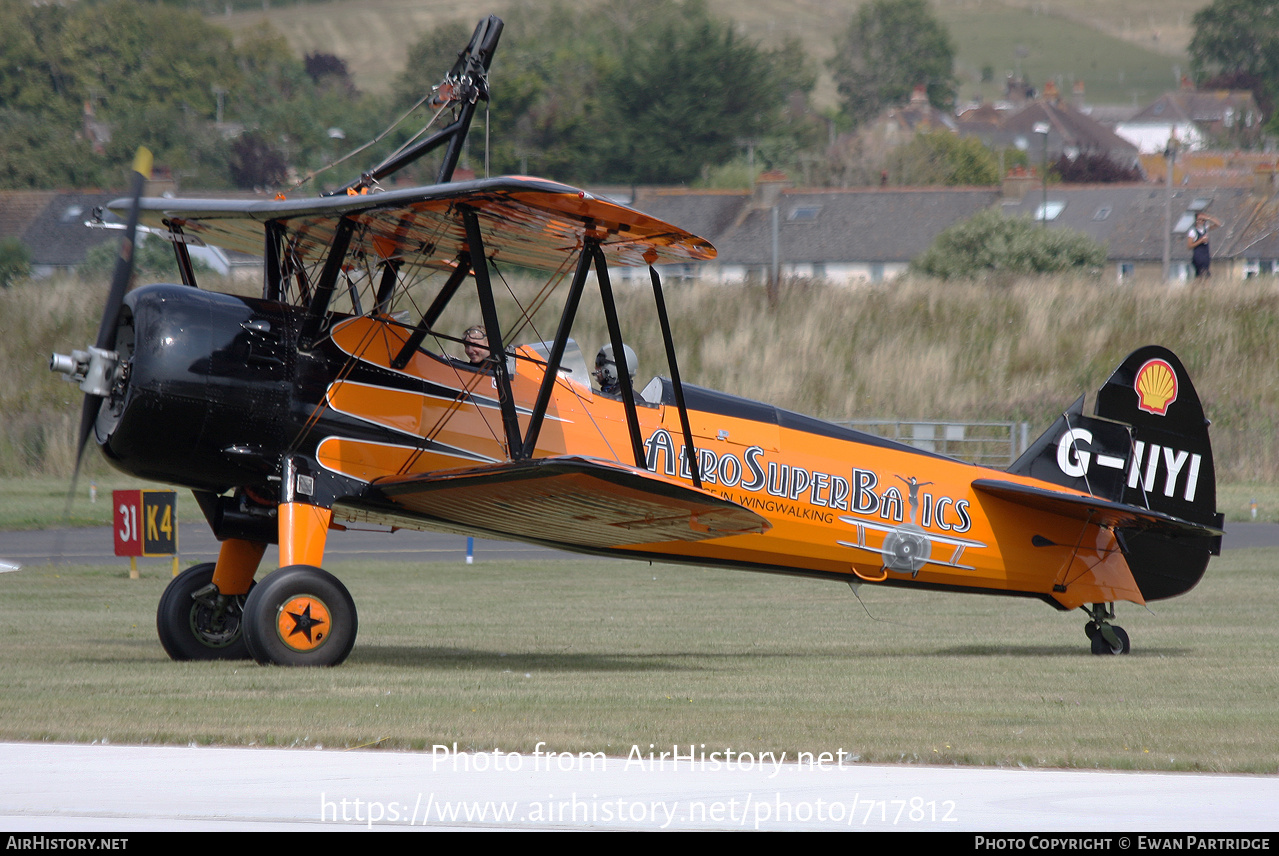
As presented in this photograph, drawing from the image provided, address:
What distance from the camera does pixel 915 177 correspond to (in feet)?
271

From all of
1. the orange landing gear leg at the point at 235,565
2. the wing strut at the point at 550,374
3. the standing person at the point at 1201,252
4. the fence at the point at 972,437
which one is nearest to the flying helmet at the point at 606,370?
the wing strut at the point at 550,374

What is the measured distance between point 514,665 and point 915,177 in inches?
3014

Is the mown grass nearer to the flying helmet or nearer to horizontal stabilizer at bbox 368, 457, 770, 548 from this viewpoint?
horizontal stabilizer at bbox 368, 457, 770, 548

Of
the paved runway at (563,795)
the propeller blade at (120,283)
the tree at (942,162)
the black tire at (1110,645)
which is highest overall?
the tree at (942,162)

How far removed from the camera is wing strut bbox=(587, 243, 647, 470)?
9.30 meters

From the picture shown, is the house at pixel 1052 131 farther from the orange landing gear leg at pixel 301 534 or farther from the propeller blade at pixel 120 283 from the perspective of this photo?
the propeller blade at pixel 120 283

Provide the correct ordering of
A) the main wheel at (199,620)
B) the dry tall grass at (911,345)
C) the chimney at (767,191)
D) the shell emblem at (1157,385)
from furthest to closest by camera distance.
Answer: the chimney at (767,191) < the dry tall grass at (911,345) < the shell emblem at (1157,385) < the main wheel at (199,620)

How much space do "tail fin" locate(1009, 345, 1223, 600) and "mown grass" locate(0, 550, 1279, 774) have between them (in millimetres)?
723

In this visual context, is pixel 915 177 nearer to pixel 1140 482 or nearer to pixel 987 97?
pixel 1140 482

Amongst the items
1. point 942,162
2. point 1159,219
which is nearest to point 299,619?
point 1159,219

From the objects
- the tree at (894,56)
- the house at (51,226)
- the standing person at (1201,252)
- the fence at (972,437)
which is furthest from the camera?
the tree at (894,56)

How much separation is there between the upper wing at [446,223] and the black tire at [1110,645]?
436 cm

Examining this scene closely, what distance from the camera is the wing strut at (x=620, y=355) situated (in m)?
9.30
